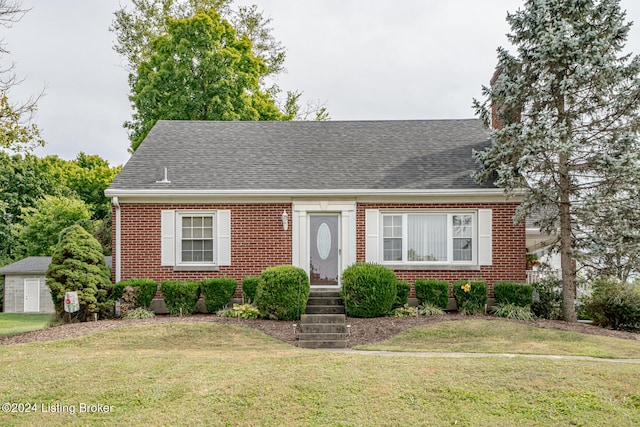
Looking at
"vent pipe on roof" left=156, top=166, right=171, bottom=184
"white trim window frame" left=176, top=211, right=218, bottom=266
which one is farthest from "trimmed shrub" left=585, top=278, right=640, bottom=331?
"vent pipe on roof" left=156, top=166, right=171, bottom=184

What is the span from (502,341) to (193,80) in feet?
58.4

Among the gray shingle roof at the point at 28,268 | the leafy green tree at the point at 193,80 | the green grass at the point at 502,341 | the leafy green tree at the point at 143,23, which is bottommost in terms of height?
the green grass at the point at 502,341

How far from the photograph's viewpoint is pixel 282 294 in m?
12.0

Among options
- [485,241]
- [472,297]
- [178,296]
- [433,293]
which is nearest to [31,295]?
[178,296]

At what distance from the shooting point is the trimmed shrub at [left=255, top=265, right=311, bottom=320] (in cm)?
1198

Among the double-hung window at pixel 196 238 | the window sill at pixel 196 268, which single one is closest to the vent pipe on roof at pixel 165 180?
the double-hung window at pixel 196 238

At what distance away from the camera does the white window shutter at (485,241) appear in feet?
45.0

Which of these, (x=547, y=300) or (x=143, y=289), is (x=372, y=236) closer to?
(x=547, y=300)

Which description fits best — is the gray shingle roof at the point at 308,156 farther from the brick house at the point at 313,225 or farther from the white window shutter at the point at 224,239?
the white window shutter at the point at 224,239

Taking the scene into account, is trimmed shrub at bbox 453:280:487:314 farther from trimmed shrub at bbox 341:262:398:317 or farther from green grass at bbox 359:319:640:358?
trimmed shrub at bbox 341:262:398:317

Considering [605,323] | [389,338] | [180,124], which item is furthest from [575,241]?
[180,124]

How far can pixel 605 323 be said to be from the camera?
1261 centimetres

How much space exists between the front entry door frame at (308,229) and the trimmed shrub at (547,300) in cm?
470

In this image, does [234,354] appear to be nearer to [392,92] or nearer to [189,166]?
[189,166]
